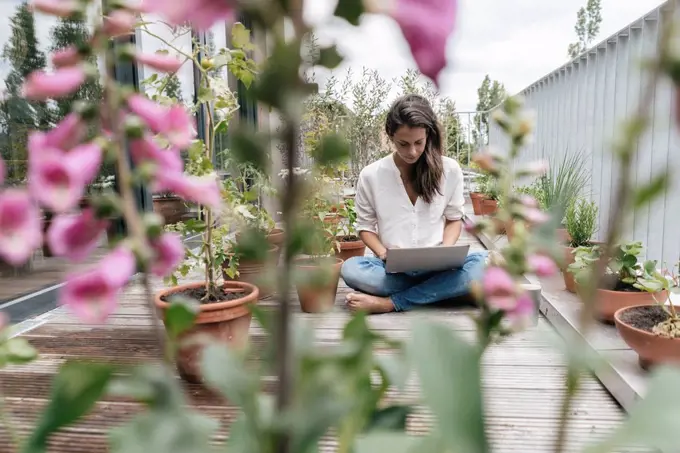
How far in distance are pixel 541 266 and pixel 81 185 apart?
0.36 m

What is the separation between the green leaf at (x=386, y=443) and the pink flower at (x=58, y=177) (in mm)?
222

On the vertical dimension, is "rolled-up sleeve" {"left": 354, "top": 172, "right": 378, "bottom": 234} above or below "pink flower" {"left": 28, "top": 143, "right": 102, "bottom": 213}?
below

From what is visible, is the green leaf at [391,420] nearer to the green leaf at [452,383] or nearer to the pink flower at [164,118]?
the green leaf at [452,383]

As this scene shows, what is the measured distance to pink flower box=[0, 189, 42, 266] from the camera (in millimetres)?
268

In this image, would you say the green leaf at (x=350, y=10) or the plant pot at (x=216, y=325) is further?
the plant pot at (x=216, y=325)

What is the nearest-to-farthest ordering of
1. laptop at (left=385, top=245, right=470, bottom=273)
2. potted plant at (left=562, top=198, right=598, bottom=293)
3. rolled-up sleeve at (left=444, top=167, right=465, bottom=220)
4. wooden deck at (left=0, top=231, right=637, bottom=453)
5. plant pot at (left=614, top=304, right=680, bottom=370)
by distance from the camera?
wooden deck at (left=0, top=231, right=637, bottom=453) → plant pot at (left=614, top=304, right=680, bottom=370) → laptop at (left=385, top=245, right=470, bottom=273) → potted plant at (left=562, top=198, right=598, bottom=293) → rolled-up sleeve at (left=444, top=167, right=465, bottom=220)

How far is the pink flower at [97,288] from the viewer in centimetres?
26

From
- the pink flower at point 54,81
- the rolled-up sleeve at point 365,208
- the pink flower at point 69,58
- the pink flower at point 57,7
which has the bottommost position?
the rolled-up sleeve at point 365,208

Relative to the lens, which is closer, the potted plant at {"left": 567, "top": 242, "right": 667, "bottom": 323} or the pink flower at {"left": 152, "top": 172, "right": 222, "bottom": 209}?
the pink flower at {"left": 152, "top": 172, "right": 222, "bottom": 209}

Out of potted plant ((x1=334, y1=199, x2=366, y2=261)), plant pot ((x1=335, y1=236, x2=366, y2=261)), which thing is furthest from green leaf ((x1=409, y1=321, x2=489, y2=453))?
plant pot ((x1=335, y1=236, x2=366, y2=261))

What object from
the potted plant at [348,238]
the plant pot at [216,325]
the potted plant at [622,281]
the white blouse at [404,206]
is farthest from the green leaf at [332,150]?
the potted plant at [348,238]

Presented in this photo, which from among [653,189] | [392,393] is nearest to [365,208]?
[392,393]

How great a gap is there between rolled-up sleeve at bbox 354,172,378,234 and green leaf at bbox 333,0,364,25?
3.28 meters

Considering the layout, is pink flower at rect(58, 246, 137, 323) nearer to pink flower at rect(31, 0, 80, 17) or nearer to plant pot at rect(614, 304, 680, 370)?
pink flower at rect(31, 0, 80, 17)
